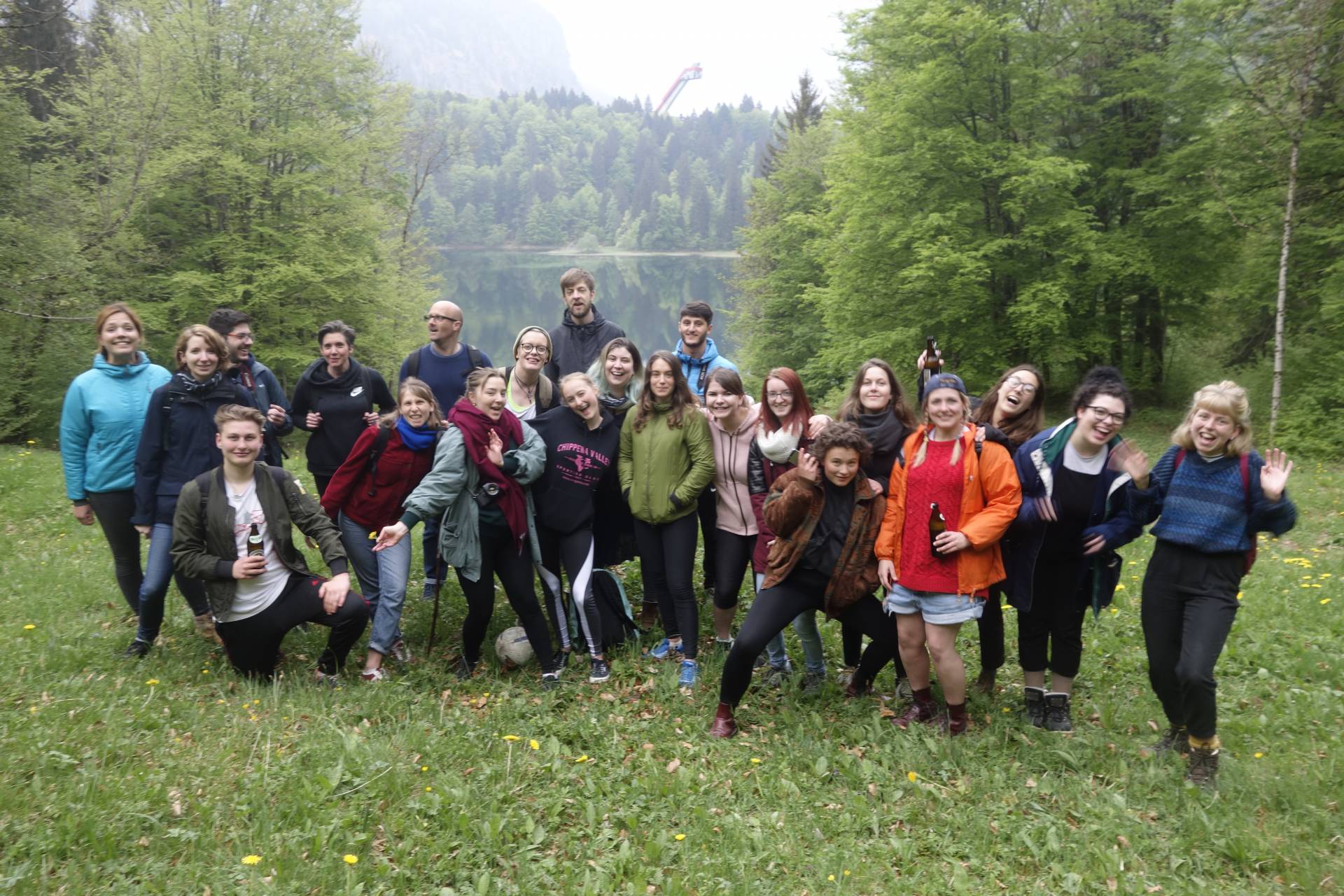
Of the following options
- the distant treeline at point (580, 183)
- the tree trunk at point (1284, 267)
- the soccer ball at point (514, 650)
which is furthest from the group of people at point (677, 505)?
the distant treeline at point (580, 183)

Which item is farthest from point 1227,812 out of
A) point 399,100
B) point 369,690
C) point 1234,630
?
point 399,100

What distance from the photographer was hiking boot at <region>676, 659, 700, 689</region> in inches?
240

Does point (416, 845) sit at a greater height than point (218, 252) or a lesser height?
lesser

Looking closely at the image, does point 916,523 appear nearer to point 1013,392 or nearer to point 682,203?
point 1013,392

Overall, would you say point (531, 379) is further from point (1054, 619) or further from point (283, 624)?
point (1054, 619)

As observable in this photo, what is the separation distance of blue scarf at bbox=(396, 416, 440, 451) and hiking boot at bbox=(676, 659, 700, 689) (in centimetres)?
251

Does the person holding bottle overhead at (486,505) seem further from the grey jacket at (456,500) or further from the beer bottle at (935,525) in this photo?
the beer bottle at (935,525)

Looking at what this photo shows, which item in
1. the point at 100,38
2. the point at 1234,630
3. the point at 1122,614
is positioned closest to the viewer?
the point at 1234,630

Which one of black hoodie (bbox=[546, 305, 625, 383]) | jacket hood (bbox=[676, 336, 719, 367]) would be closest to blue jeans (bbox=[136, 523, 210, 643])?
black hoodie (bbox=[546, 305, 625, 383])

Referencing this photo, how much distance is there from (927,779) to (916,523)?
1.53 m

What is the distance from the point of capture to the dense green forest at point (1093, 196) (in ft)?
54.6

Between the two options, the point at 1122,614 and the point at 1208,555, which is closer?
the point at 1208,555

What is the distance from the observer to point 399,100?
27.4 m

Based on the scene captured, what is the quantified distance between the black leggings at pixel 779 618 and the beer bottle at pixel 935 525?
668 mm
